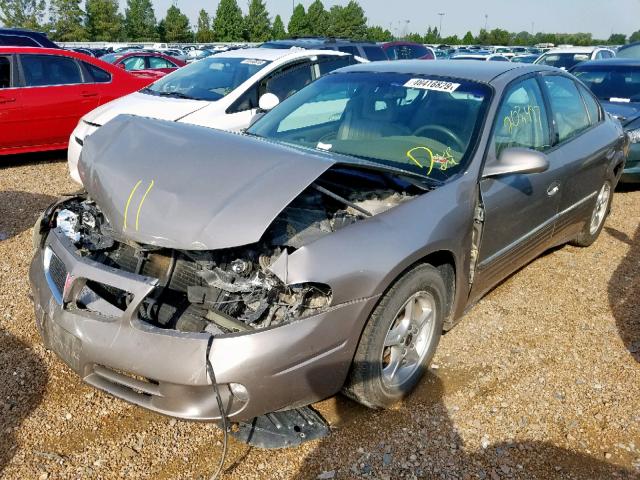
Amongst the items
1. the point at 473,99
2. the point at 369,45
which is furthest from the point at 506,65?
the point at 369,45

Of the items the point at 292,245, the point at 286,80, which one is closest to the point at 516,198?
Result: the point at 292,245

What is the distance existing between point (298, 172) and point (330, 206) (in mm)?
483

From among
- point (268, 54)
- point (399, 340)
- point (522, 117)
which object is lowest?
point (399, 340)

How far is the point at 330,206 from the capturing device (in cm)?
291

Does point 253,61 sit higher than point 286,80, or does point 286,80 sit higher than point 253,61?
point 253,61

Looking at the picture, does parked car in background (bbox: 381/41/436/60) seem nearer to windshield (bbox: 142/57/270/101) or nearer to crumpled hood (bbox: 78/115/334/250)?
windshield (bbox: 142/57/270/101)

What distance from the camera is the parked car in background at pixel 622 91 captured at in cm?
668

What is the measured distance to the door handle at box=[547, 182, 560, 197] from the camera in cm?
365

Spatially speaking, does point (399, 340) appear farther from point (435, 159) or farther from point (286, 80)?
point (286, 80)

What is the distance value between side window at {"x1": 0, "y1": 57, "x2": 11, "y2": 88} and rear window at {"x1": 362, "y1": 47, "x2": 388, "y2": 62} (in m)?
5.59

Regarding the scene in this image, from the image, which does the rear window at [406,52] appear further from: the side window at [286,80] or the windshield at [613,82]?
the side window at [286,80]

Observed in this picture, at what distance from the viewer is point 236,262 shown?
252 cm

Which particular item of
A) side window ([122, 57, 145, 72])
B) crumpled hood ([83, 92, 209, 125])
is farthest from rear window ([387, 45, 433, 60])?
side window ([122, 57, 145, 72])

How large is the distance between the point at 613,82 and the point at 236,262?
742cm
